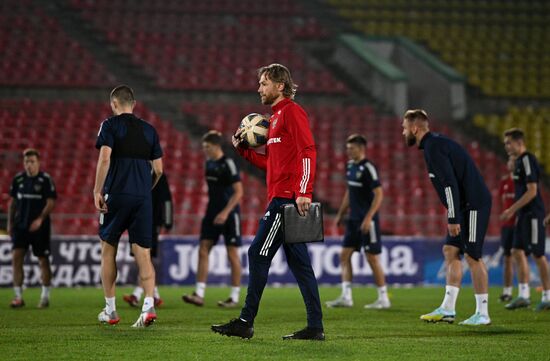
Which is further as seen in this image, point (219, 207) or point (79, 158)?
point (79, 158)

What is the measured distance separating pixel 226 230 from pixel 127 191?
14.1 ft

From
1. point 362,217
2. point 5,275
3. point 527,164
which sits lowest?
point 5,275

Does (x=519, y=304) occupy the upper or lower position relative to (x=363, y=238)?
lower

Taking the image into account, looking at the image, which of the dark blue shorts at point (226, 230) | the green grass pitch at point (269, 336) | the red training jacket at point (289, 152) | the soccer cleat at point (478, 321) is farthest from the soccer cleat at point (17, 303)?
the soccer cleat at point (478, 321)

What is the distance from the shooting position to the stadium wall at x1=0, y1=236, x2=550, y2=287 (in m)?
17.4

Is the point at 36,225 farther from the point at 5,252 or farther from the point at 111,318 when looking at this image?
the point at 5,252

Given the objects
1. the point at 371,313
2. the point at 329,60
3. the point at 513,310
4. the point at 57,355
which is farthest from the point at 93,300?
the point at 329,60

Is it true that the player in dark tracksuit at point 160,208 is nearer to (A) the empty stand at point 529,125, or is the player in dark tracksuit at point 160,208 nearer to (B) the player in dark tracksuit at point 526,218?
(B) the player in dark tracksuit at point 526,218

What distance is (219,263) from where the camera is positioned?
718 inches

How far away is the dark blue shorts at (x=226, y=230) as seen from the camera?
43.1 ft

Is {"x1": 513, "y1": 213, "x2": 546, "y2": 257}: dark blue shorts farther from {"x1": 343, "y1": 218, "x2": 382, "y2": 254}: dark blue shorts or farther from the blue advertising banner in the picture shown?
the blue advertising banner

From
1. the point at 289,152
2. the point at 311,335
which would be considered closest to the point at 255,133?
the point at 289,152

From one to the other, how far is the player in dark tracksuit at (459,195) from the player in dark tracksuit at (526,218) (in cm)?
223

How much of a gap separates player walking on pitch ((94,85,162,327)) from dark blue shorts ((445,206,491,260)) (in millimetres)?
3128
